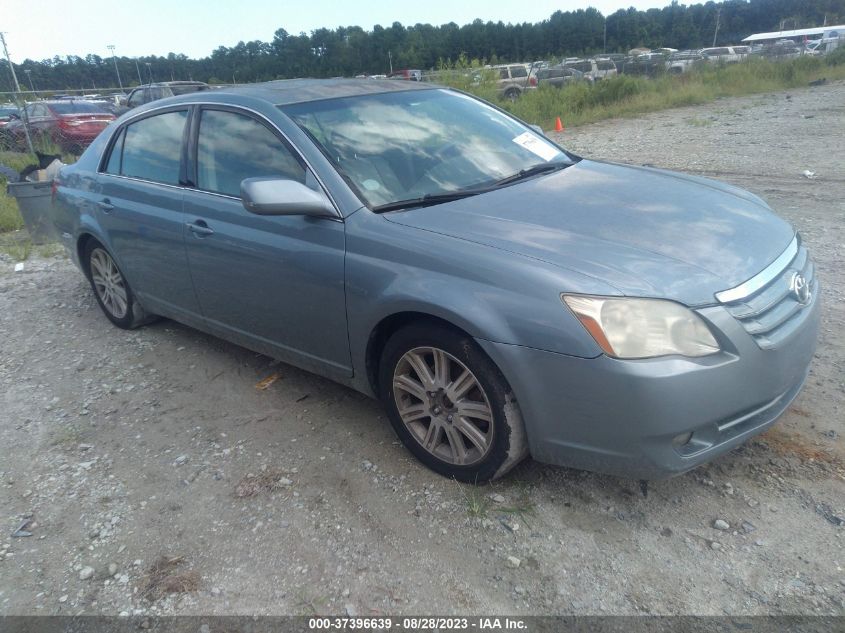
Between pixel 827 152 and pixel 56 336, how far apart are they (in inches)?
403

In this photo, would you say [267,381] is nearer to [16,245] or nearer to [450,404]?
[450,404]

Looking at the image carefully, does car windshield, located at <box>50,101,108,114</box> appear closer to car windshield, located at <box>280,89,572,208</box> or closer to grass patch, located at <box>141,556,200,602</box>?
car windshield, located at <box>280,89,572,208</box>

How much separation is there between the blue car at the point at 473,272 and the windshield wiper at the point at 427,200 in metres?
0.01

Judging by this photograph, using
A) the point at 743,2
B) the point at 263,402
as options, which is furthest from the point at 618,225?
the point at 743,2

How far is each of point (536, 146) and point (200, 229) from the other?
6.63 feet

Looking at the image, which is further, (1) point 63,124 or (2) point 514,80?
(2) point 514,80

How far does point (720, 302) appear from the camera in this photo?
7.85ft

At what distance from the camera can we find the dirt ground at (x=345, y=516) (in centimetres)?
236

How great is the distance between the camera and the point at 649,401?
2271 mm

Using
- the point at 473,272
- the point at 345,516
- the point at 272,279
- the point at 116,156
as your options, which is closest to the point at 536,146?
the point at 473,272

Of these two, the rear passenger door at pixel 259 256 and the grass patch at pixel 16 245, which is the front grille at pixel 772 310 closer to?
the rear passenger door at pixel 259 256

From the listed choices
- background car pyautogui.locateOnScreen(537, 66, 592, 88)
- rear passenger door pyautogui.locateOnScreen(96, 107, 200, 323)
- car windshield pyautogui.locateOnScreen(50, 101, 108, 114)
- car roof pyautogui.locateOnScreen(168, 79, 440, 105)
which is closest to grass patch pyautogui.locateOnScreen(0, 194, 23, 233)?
rear passenger door pyautogui.locateOnScreen(96, 107, 200, 323)

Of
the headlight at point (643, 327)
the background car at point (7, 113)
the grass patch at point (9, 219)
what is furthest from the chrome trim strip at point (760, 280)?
Result: the background car at point (7, 113)

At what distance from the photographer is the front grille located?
7.95 ft
